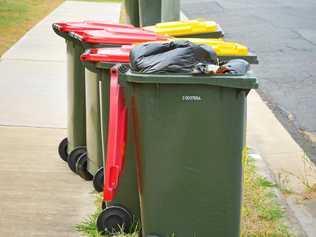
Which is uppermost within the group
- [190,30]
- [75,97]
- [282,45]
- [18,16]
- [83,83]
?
[190,30]

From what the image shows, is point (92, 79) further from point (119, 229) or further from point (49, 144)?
point (49, 144)

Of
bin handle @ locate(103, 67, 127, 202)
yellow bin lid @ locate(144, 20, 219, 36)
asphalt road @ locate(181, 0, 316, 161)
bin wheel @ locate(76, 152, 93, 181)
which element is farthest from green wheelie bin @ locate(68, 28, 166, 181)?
asphalt road @ locate(181, 0, 316, 161)

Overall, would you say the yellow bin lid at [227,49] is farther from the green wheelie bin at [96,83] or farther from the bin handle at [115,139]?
the bin handle at [115,139]

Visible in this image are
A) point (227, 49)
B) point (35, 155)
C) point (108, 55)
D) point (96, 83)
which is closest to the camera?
point (108, 55)

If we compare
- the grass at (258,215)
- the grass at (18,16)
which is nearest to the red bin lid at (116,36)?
the grass at (258,215)

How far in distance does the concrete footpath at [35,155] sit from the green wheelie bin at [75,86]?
32 cm

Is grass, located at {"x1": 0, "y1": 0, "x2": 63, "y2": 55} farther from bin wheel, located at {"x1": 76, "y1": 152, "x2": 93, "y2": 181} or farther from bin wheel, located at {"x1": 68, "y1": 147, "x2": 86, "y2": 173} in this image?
bin wheel, located at {"x1": 76, "y1": 152, "x2": 93, "y2": 181}

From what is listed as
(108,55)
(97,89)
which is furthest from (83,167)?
(108,55)

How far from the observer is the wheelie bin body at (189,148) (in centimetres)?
412

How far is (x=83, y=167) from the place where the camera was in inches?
237

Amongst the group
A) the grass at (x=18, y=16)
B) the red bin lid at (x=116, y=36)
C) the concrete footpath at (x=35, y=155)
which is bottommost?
the grass at (x=18, y=16)

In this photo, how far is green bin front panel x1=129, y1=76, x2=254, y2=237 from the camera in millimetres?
4133

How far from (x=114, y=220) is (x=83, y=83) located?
1514 mm

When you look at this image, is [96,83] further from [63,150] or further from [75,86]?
[63,150]
